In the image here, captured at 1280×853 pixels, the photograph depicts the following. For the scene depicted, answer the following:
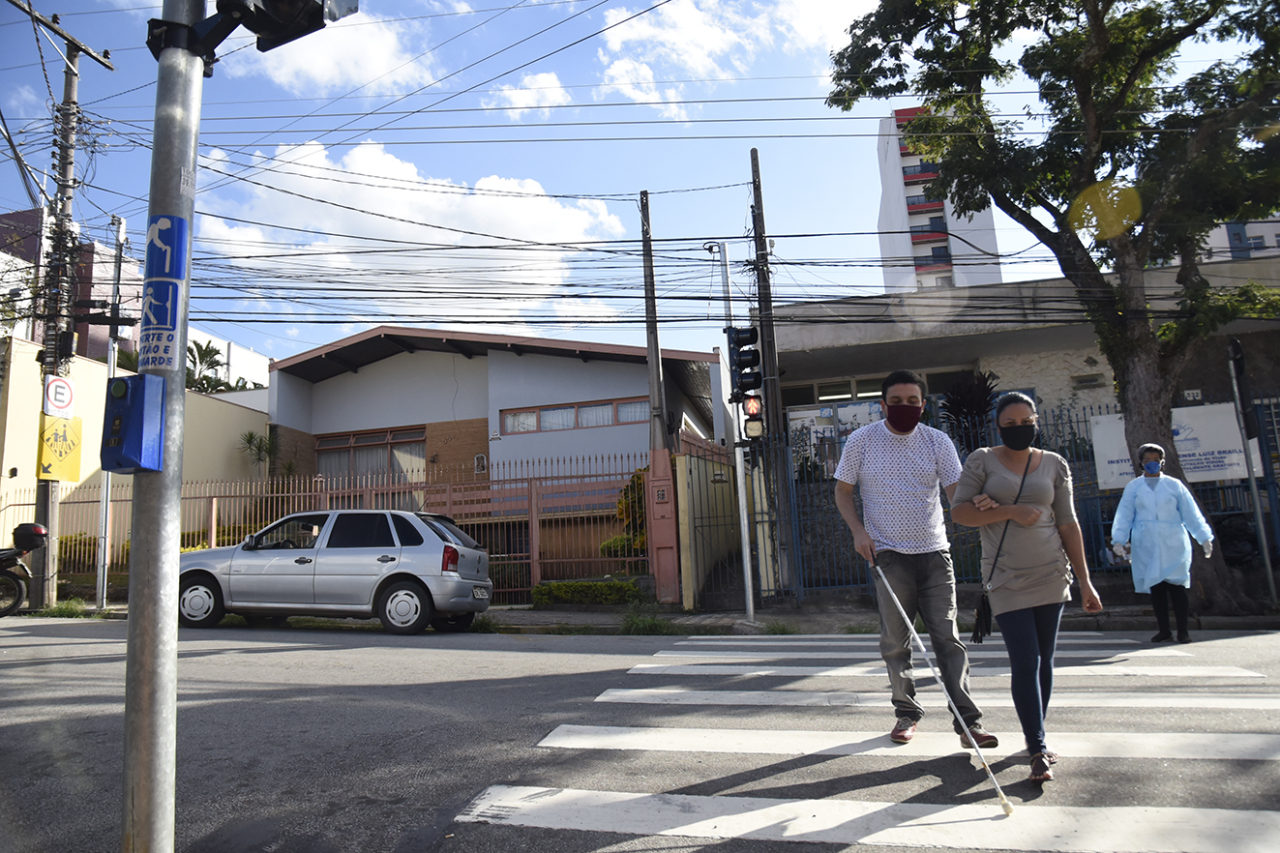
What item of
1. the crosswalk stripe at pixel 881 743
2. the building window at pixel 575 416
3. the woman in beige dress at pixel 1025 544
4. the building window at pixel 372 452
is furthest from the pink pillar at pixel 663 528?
the building window at pixel 372 452

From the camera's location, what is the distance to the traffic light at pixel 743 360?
11172 mm

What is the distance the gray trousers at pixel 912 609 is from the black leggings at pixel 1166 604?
469cm

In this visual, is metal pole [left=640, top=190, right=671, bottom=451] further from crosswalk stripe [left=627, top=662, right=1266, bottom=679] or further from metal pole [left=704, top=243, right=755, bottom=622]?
crosswalk stripe [left=627, top=662, right=1266, bottom=679]

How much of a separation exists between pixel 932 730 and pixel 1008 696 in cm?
110

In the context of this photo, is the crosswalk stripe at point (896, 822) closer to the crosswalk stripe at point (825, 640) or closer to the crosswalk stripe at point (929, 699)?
the crosswalk stripe at point (929, 699)

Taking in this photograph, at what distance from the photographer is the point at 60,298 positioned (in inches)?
551

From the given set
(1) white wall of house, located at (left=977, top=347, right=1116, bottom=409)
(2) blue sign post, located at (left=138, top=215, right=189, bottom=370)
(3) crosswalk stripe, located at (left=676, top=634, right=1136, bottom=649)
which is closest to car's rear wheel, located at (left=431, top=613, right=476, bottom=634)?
(3) crosswalk stripe, located at (left=676, top=634, right=1136, bottom=649)

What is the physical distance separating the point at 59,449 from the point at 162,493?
13.6m

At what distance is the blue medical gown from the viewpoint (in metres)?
7.70

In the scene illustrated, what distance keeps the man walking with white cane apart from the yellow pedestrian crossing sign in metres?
13.9

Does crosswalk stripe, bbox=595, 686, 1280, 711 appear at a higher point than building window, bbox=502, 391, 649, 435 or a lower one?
lower

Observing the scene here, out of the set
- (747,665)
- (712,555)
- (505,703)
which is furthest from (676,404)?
(505,703)

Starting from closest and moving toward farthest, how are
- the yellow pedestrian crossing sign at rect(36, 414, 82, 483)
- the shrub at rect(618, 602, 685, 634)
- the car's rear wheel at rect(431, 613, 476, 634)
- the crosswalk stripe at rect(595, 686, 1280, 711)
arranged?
the crosswalk stripe at rect(595, 686, 1280, 711) < the shrub at rect(618, 602, 685, 634) < the car's rear wheel at rect(431, 613, 476, 634) < the yellow pedestrian crossing sign at rect(36, 414, 82, 483)

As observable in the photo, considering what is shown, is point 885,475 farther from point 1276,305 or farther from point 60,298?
point 60,298
